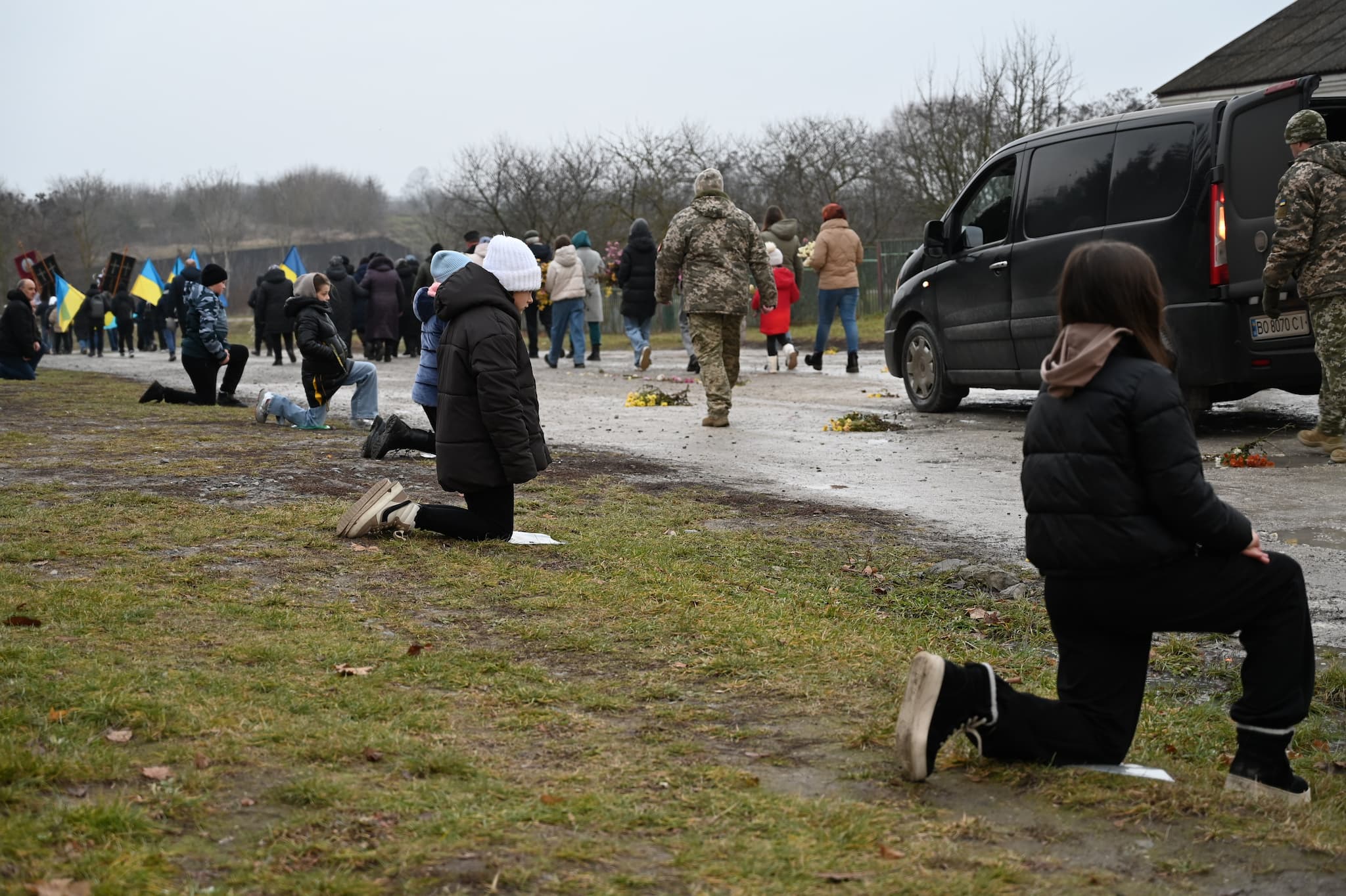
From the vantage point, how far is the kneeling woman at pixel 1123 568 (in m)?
3.53

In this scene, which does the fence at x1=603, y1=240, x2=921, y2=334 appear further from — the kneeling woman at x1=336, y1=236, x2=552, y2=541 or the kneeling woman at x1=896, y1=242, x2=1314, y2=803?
the kneeling woman at x1=896, y1=242, x2=1314, y2=803

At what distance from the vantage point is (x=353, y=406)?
1262 cm

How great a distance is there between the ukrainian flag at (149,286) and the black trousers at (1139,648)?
3528 cm

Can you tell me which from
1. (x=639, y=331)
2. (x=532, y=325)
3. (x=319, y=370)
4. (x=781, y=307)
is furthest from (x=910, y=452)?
(x=532, y=325)

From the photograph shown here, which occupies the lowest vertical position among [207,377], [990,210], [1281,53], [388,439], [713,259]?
[388,439]

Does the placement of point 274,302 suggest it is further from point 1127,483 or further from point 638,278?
point 1127,483

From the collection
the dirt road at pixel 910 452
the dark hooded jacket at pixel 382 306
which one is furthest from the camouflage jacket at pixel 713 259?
the dark hooded jacket at pixel 382 306

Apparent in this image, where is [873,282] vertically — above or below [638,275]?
Result: above

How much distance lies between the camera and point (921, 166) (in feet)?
114

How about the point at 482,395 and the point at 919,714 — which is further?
the point at 482,395

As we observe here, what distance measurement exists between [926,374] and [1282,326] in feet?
13.7

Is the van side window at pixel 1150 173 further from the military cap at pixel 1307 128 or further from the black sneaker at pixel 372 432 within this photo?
the black sneaker at pixel 372 432

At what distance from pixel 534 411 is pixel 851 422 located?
593 centimetres

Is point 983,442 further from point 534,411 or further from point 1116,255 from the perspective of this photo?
point 1116,255
